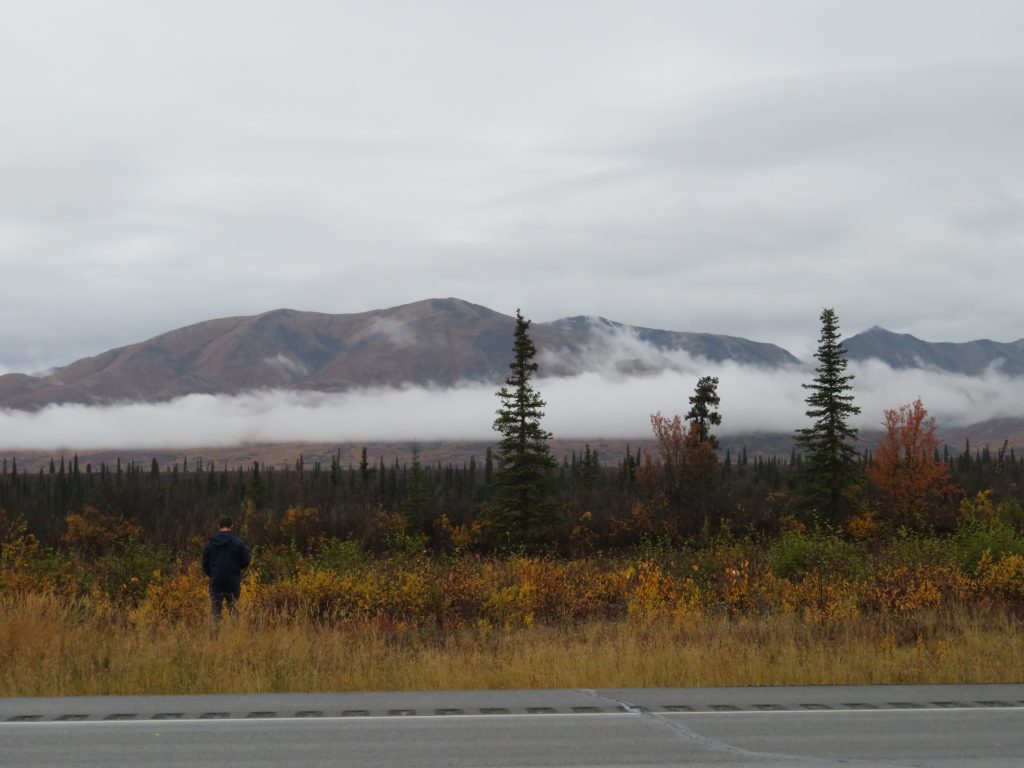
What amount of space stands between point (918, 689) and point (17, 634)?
10.8 metres

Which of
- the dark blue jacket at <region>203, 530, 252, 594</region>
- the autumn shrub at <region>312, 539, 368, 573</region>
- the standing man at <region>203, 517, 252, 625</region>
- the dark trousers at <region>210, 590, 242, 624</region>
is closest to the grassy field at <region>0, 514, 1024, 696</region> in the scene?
the dark trousers at <region>210, 590, 242, 624</region>

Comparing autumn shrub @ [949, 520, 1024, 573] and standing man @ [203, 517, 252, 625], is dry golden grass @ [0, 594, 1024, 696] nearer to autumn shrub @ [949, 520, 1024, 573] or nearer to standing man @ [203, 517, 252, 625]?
standing man @ [203, 517, 252, 625]

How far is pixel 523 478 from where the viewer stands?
53.2m

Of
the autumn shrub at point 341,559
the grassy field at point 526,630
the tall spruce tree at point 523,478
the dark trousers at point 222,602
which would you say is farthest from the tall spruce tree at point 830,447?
the dark trousers at point 222,602

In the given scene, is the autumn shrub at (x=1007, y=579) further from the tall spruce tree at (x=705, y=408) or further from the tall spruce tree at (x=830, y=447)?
the tall spruce tree at (x=705, y=408)

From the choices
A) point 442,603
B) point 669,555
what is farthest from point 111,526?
point 442,603

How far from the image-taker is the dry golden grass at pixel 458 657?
11.7 metres

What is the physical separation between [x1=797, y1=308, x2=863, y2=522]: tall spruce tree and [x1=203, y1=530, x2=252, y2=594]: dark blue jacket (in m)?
46.2

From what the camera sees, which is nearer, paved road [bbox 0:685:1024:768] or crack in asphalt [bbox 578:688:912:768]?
crack in asphalt [bbox 578:688:912:768]

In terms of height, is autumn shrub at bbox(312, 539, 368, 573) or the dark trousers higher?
the dark trousers

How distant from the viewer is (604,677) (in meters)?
11.9

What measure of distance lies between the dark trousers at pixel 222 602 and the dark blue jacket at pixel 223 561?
0.21 ft

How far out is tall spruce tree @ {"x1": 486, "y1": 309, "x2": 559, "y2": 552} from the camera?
5256cm

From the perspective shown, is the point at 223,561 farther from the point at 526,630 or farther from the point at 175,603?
the point at 526,630
